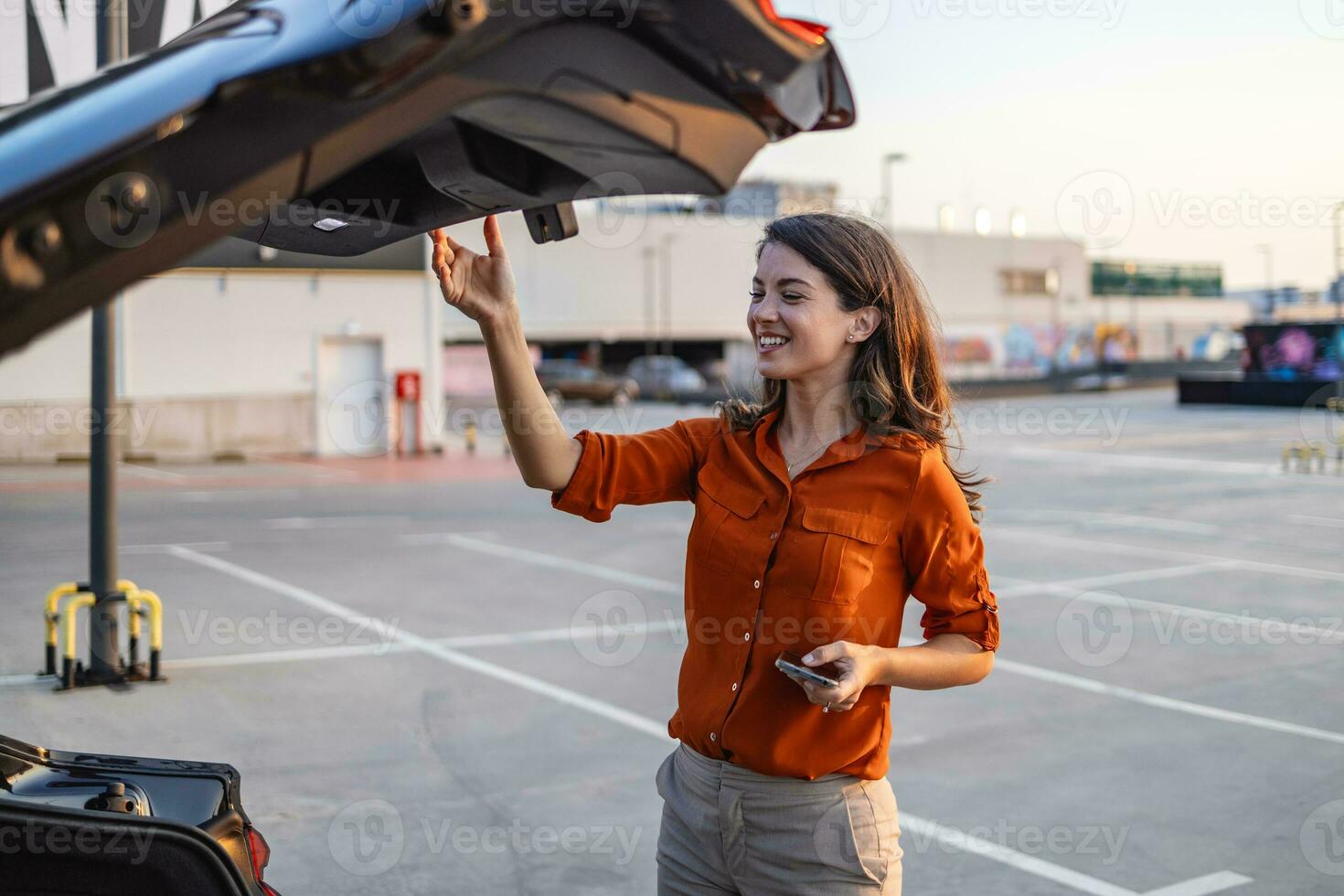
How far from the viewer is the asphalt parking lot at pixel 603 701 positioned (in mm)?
5469

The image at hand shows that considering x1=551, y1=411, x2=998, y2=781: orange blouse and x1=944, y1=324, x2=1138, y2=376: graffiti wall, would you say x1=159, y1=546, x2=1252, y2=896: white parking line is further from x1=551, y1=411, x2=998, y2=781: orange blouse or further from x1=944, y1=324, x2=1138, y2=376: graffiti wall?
x1=944, y1=324, x2=1138, y2=376: graffiti wall

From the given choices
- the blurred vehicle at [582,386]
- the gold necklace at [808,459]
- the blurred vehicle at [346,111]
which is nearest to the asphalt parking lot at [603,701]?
the gold necklace at [808,459]

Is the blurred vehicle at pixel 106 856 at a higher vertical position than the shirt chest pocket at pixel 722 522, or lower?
lower

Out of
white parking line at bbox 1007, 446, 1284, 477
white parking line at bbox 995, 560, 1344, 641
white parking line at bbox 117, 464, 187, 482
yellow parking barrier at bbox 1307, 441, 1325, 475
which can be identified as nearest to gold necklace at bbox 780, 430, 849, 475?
white parking line at bbox 995, 560, 1344, 641

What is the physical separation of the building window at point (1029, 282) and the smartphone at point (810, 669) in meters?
85.8

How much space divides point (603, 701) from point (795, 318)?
5521 millimetres

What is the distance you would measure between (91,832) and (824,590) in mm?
1376

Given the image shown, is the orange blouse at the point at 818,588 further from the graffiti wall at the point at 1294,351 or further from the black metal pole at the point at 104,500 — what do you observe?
the graffiti wall at the point at 1294,351

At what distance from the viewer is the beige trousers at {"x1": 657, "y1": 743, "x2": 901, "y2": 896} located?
2.46 m

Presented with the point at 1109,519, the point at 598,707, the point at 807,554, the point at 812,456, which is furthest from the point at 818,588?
the point at 1109,519

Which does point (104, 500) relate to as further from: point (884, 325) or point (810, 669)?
point (810, 669)

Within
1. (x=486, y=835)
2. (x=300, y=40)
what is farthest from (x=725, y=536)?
(x=486, y=835)

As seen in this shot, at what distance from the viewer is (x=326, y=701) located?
7637 millimetres

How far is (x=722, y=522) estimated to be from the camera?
105 inches
